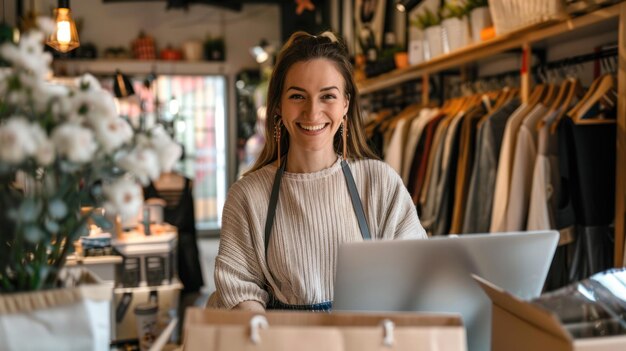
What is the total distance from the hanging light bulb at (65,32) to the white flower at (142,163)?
1622 mm

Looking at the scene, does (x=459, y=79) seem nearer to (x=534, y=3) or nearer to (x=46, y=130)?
(x=534, y=3)

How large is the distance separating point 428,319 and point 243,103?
8520mm

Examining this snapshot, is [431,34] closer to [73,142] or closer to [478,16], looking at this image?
[478,16]

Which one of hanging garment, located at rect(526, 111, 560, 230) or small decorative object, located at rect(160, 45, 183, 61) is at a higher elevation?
small decorative object, located at rect(160, 45, 183, 61)

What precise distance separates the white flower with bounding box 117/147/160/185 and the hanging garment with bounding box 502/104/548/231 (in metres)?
2.20

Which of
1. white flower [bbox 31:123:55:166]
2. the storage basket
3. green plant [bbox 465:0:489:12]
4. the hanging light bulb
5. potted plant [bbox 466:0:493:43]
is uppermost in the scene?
green plant [bbox 465:0:489:12]

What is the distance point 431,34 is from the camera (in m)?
3.91

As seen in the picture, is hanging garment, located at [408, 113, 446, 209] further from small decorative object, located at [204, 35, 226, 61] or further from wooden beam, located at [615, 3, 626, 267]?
small decorative object, located at [204, 35, 226, 61]

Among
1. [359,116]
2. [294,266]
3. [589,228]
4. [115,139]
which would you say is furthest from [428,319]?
[589,228]

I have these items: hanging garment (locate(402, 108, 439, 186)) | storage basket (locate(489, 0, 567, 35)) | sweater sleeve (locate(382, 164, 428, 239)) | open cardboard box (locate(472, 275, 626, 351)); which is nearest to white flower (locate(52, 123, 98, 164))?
open cardboard box (locate(472, 275, 626, 351))

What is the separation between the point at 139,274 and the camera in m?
4.10

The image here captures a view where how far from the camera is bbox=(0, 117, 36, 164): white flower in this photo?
786 millimetres

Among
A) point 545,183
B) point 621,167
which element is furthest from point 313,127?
point 545,183

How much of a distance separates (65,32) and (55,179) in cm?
173
